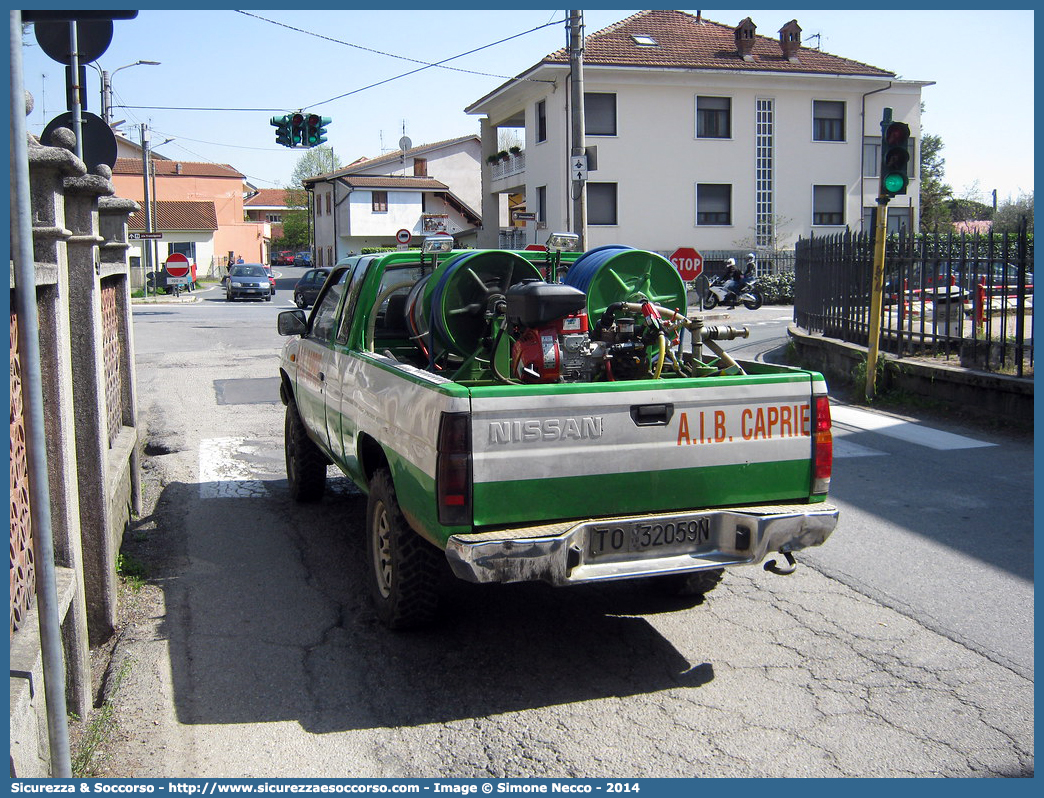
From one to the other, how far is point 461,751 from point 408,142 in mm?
62305

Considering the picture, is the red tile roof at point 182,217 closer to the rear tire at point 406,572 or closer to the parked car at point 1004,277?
the parked car at point 1004,277

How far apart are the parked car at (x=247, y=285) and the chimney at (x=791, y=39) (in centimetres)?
2250

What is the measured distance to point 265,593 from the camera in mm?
5637

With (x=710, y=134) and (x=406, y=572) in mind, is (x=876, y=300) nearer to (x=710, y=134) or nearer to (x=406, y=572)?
(x=406, y=572)

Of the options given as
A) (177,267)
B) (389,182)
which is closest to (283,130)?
(177,267)

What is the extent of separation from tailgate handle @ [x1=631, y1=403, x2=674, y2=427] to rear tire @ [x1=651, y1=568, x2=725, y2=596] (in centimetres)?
140

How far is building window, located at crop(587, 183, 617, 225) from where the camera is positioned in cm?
3606

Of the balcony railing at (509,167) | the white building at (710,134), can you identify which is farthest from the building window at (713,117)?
the balcony railing at (509,167)

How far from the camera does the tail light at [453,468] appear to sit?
4133 millimetres

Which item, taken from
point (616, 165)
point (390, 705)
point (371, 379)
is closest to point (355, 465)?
point (371, 379)

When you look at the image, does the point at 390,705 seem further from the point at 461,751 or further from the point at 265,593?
the point at 265,593

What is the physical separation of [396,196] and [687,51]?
29849 millimetres

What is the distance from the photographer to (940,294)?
12398 mm
